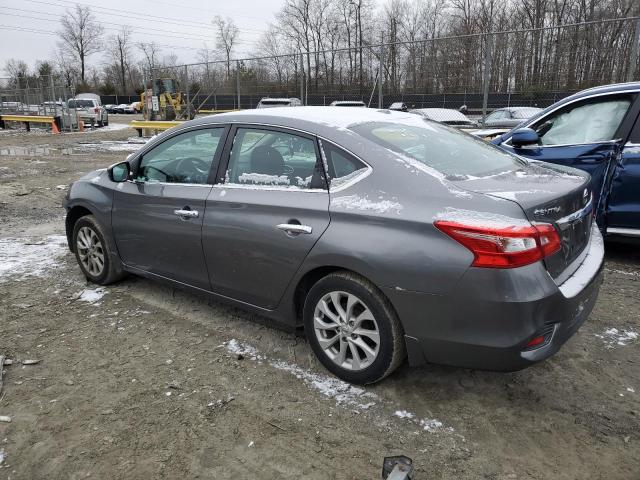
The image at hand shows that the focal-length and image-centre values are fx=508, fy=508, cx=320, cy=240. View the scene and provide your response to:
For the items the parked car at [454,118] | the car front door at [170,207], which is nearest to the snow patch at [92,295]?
the car front door at [170,207]

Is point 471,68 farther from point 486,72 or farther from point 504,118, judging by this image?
point 504,118

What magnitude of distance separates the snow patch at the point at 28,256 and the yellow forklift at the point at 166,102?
43.7 feet

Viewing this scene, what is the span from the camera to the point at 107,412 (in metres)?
2.86

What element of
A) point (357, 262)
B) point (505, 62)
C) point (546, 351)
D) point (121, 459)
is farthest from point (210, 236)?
point (505, 62)

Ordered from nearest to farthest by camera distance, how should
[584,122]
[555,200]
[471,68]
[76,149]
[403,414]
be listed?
1. [555,200]
2. [403,414]
3. [584,122]
4. [471,68]
5. [76,149]

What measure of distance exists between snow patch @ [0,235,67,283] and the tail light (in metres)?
4.39

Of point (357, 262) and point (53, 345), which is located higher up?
point (357, 262)

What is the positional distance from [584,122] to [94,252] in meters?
4.94

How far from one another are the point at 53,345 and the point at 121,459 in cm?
152

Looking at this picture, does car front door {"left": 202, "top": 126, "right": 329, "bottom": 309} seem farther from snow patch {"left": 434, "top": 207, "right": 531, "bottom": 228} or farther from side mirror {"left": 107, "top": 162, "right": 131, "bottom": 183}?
side mirror {"left": 107, "top": 162, "right": 131, "bottom": 183}

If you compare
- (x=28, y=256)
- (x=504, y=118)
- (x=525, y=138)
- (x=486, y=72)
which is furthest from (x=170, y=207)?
(x=504, y=118)

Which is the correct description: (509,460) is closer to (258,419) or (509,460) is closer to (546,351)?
(546,351)

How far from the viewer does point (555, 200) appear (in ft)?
8.68

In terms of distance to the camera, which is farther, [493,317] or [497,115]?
[497,115]
